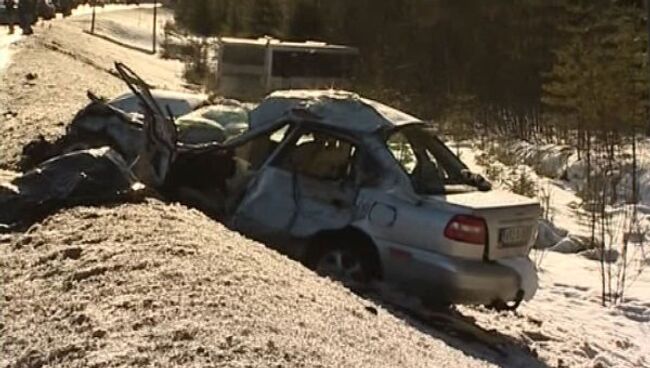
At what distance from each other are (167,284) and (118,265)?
2.10 ft

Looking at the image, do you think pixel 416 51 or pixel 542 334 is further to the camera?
pixel 416 51

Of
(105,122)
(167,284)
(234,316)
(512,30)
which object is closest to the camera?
(234,316)

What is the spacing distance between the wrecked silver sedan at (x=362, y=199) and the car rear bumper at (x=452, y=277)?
1 cm

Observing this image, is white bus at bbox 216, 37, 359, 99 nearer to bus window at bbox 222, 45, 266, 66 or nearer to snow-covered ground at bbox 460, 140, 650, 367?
bus window at bbox 222, 45, 266, 66

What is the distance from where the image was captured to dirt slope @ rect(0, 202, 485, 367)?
6125 millimetres

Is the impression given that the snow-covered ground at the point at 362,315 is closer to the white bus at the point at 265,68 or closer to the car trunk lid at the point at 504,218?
the car trunk lid at the point at 504,218

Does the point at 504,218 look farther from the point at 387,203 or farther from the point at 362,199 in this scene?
the point at 362,199

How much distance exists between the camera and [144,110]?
11195 mm

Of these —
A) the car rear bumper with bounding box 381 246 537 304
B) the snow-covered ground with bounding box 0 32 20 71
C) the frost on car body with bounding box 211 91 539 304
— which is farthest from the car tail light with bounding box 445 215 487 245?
the snow-covered ground with bounding box 0 32 20 71

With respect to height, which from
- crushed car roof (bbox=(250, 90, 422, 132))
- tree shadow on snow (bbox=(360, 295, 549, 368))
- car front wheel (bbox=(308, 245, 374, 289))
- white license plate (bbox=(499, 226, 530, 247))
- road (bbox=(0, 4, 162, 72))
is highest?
road (bbox=(0, 4, 162, 72))

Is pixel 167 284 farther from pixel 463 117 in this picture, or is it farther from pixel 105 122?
pixel 463 117

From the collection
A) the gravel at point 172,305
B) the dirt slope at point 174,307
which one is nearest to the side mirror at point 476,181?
the gravel at point 172,305

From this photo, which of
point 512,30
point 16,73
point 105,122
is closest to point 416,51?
point 512,30

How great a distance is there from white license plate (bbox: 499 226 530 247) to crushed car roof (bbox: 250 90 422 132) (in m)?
1.38
